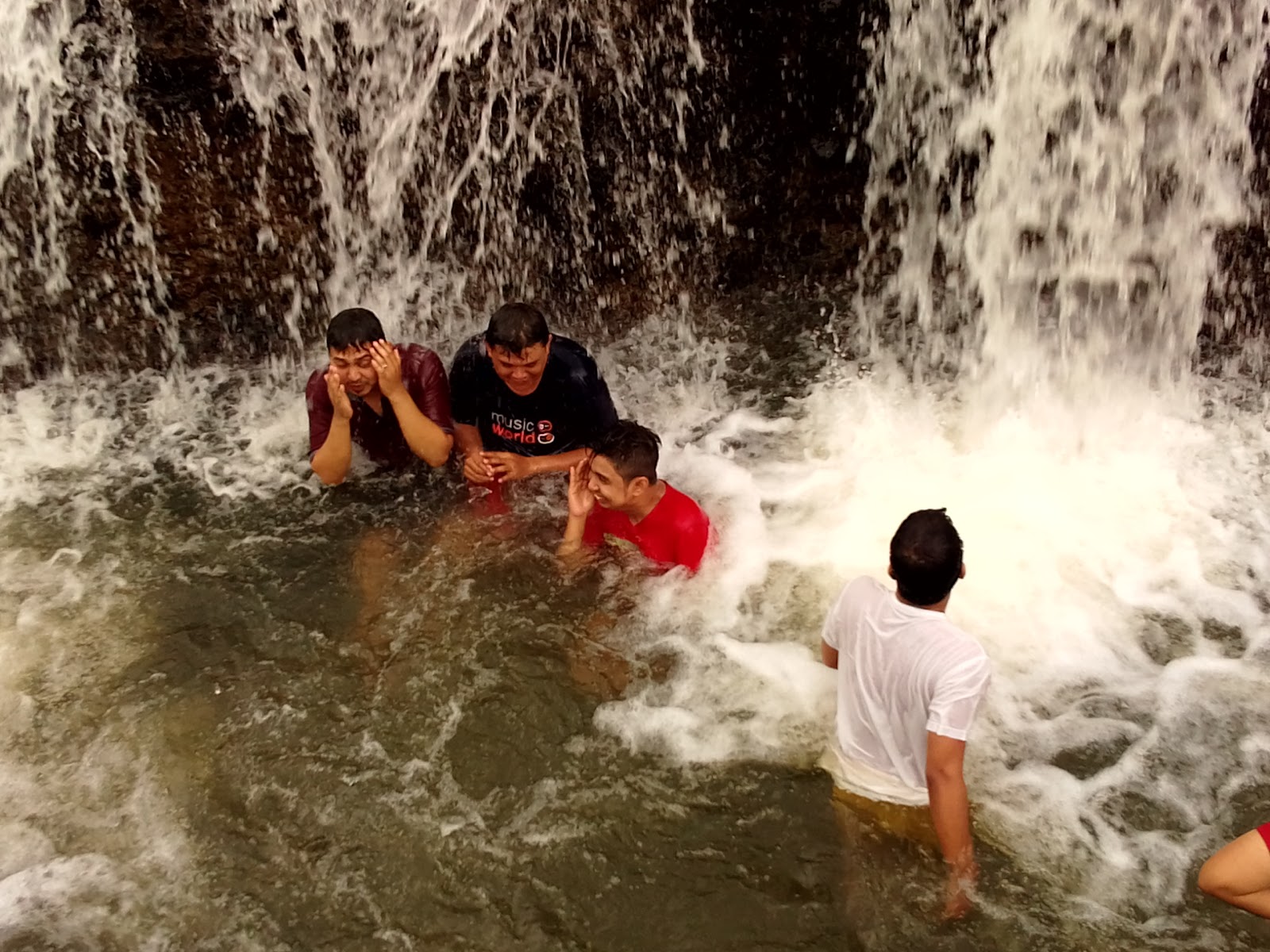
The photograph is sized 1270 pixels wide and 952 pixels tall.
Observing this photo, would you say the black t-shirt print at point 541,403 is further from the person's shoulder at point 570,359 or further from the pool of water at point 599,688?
the pool of water at point 599,688

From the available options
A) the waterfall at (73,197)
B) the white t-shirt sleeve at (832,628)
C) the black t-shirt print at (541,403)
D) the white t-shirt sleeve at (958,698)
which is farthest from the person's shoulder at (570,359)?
the waterfall at (73,197)

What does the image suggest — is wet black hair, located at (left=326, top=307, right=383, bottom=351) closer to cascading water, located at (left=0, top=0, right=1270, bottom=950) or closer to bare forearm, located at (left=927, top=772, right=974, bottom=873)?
cascading water, located at (left=0, top=0, right=1270, bottom=950)

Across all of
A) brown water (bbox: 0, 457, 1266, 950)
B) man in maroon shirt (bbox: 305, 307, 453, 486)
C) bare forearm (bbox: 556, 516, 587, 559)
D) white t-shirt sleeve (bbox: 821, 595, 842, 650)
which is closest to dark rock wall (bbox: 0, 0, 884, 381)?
man in maroon shirt (bbox: 305, 307, 453, 486)

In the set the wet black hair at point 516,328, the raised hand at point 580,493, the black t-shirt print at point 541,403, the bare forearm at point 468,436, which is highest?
the wet black hair at point 516,328

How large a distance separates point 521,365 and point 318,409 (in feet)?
3.27

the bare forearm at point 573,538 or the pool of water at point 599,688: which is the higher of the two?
the bare forearm at point 573,538

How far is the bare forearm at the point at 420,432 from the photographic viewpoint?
14.8 feet

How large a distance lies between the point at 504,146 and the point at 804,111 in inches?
70.6

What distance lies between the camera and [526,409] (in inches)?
180

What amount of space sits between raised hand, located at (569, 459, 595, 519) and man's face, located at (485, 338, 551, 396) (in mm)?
471

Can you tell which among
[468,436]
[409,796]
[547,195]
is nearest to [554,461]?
[468,436]

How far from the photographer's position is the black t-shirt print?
4508mm

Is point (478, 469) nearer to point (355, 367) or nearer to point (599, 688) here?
point (355, 367)

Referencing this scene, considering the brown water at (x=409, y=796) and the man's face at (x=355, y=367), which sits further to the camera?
the man's face at (x=355, y=367)
